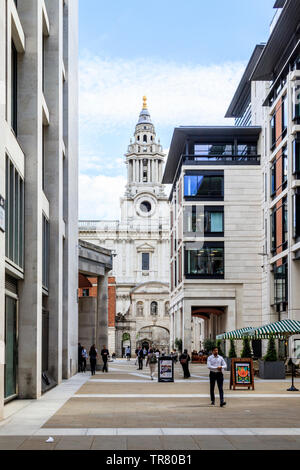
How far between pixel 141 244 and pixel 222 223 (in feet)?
252

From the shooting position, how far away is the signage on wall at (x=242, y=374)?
1096 inches

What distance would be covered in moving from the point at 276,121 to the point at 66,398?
3477 cm

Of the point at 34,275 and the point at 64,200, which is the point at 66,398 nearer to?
the point at 34,275

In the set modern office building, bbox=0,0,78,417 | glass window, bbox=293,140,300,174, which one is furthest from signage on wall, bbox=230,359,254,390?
glass window, bbox=293,140,300,174

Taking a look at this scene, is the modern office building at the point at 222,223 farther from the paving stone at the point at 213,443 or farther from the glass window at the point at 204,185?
the paving stone at the point at 213,443

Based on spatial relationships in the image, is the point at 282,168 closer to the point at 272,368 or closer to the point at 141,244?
the point at 272,368

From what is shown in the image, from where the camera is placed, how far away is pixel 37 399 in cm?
2286

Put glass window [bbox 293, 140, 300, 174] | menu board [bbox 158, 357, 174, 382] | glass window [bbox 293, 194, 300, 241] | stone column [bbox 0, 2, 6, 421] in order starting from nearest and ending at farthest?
stone column [bbox 0, 2, 6, 421] → menu board [bbox 158, 357, 174, 382] → glass window [bbox 293, 194, 300, 241] → glass window [bbox 293, 140, 300, 174]

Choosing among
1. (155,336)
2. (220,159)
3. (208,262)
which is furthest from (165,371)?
(155,336)

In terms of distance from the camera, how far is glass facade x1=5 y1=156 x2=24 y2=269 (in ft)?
66.3

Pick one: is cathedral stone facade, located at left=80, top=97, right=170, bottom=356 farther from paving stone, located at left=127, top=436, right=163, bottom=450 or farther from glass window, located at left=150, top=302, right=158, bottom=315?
paving stone, located at left=127, top=436, right=163, bottom=450

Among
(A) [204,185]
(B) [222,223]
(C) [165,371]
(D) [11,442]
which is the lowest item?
(C) [165,371]

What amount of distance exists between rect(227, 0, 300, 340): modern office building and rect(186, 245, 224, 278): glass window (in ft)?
16.0

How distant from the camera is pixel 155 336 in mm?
116125
